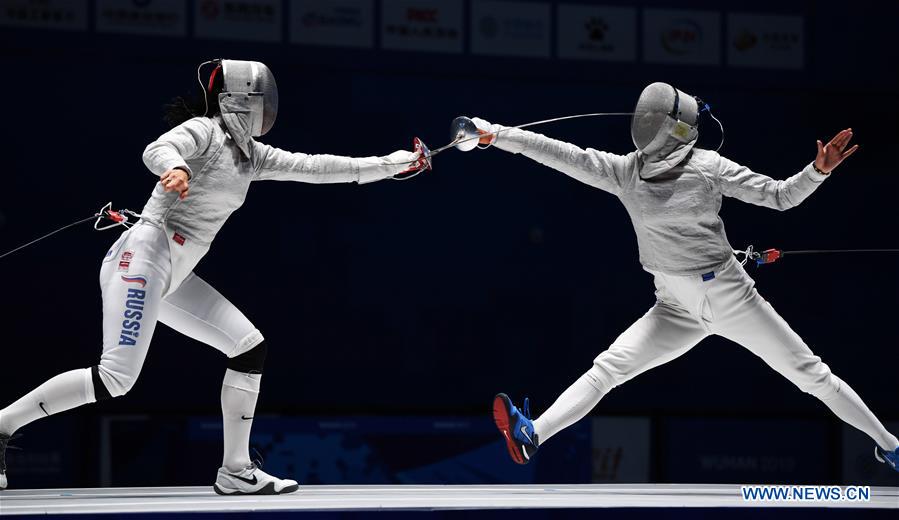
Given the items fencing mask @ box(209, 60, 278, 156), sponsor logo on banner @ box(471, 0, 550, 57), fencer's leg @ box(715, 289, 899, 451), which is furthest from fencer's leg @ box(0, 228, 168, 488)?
sponsor logo on banner @ box(471, 0, 550, 57)

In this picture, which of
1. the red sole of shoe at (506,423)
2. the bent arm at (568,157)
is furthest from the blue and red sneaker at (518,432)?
the bent arm at (568,157)

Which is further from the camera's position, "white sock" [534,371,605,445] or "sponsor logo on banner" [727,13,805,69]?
"sponsor logo on banner" [727,13,805,69]

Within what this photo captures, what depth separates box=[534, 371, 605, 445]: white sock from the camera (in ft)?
9.41

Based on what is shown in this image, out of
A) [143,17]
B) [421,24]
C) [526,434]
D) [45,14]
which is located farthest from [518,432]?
[45,14]

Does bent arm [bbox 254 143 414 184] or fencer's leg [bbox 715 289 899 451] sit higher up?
bent arm [bbox 254 143 414 184]

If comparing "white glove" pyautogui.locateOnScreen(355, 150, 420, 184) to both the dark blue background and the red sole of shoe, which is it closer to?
the red sole of shoe

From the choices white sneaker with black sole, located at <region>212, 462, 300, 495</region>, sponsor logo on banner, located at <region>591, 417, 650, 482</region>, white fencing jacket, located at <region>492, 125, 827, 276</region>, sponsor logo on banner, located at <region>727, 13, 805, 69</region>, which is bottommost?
sponsor logo on banner, located at <region>591, 417, 650, 482</region>

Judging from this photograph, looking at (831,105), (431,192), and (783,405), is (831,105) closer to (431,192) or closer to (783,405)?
(783,405)

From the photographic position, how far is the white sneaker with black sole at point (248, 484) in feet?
9.03

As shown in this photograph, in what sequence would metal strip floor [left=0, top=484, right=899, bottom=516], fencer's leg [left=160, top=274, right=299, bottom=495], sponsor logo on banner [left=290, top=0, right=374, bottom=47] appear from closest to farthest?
metal strip floor [left=0, top=484, right=899, bottom=516] → fencer's leg [left=160, top=274, right=299, bottom=495] → sponsor logo on banner [left=290, top=0, right=374, bottom=47]

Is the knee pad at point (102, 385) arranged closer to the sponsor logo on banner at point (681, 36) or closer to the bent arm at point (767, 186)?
the bent arm at point (767, 186)

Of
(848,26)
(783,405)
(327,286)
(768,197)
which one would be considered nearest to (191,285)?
(768,197)

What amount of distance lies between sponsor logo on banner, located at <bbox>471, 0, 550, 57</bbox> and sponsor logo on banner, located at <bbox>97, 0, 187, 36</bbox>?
56.8 inches

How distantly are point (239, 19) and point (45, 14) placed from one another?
0.88 metres
